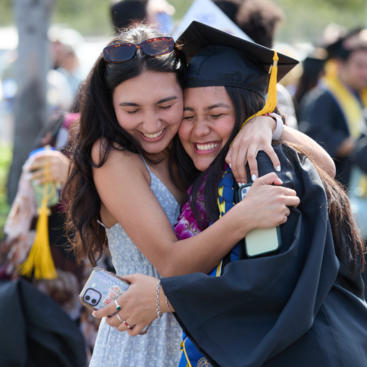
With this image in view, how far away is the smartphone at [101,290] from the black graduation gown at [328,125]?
3184 millimetres

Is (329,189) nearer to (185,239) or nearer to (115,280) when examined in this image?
(185,239)

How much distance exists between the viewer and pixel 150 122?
2094 mm

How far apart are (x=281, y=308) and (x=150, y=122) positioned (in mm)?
956

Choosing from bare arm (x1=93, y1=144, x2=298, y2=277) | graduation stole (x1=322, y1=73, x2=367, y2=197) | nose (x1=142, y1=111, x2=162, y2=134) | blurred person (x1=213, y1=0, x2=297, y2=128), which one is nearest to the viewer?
bare arm (x1=93, y1=144, x2=298, y2=277)

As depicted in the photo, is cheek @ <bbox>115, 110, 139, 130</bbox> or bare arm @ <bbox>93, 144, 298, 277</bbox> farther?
cheek @ <bbox>115, 110, 139, 130</bbox>

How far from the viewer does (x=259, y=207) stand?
1719 millimetres

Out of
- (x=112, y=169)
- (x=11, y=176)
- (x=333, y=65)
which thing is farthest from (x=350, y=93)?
(x=11, y=176)

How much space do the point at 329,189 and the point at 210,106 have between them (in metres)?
0.62

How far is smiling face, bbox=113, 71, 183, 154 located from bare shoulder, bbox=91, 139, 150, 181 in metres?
0.13

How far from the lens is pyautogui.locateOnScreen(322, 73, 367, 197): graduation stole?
15.3 feet

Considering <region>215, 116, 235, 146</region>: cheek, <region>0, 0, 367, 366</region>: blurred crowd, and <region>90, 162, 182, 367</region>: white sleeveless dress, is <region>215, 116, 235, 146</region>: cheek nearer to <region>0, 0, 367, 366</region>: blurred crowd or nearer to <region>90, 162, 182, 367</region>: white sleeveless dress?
<region>90, 162, 182, 367</region>: white sleeveless dress

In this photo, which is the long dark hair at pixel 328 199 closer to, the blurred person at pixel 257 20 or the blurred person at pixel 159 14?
the blurred person at pixel 257 20

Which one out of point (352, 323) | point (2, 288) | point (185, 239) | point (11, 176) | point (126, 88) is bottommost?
point (11, 176)

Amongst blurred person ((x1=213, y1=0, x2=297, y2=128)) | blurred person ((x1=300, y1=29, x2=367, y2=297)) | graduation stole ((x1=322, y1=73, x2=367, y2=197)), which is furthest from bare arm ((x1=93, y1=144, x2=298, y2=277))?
graduation stole ((x1=322, y1=73, x2=367, y2=197))
